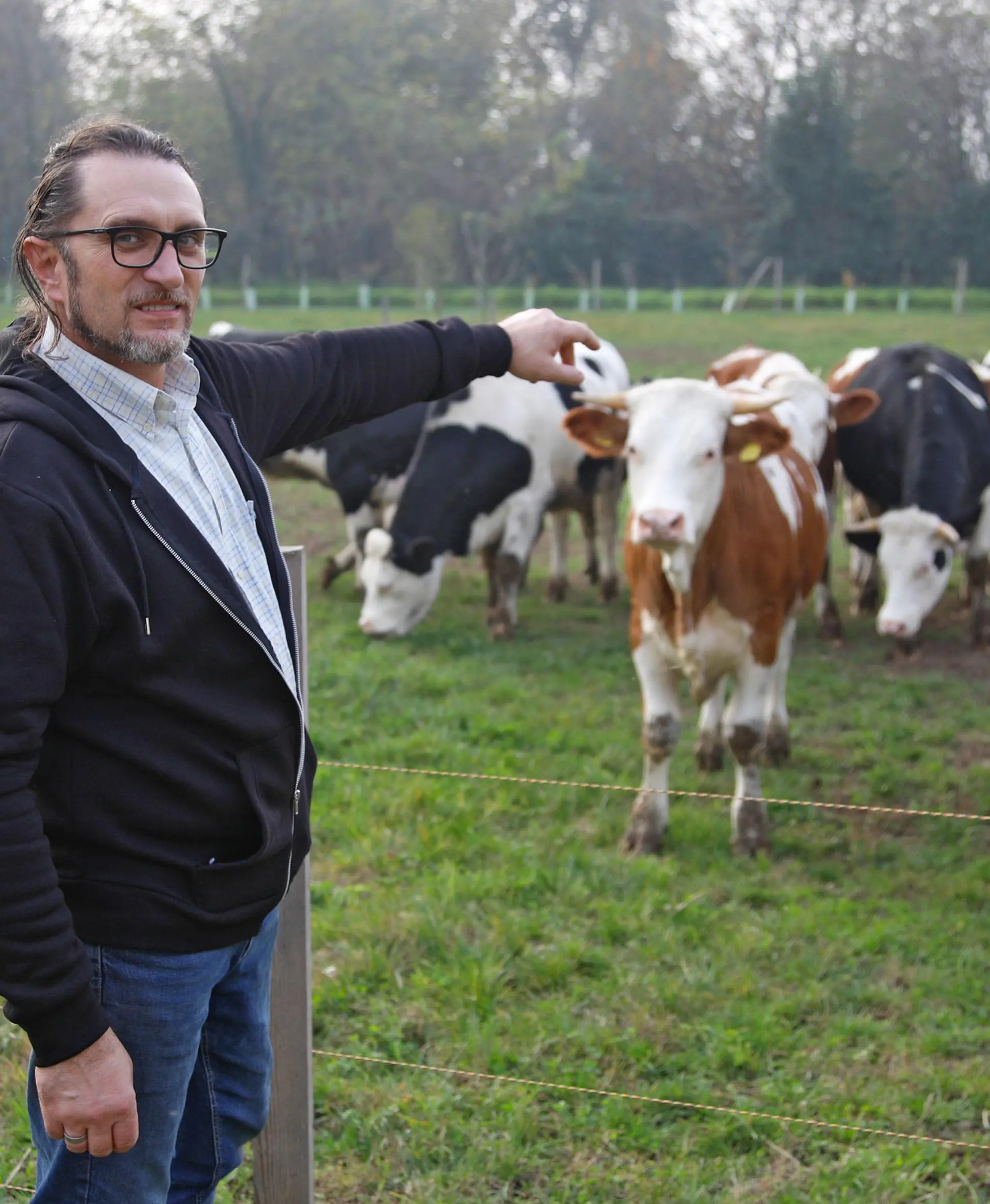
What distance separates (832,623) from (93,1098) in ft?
23.3

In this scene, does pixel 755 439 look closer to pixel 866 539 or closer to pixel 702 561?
pixel 702 561

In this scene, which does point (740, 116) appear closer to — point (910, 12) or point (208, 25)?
point (910, 12)

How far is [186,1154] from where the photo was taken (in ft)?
7.15

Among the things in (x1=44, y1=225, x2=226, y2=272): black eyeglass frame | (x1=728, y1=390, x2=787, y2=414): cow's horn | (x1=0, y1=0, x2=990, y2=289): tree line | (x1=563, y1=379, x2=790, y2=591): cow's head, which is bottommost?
(x1=563, y1=379, x2=790, y2=591): cow's head

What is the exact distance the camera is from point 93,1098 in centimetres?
173

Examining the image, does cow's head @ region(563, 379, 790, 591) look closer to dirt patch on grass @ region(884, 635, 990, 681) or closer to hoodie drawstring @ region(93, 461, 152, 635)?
hoodie drawstring @ region(93, 461, 152, 635)

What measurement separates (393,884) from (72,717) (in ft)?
9.57

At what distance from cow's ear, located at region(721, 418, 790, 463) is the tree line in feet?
105

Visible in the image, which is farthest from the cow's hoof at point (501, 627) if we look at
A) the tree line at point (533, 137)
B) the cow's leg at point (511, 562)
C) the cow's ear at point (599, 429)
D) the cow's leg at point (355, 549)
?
the tree line at point (533, 137)

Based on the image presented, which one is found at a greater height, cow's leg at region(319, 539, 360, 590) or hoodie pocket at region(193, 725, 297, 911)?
hoodie pocket at region(193, 725, 297, 911)

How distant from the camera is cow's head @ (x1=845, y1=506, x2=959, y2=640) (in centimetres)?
705

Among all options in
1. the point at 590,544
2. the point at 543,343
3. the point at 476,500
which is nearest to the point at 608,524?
the point at 590,544

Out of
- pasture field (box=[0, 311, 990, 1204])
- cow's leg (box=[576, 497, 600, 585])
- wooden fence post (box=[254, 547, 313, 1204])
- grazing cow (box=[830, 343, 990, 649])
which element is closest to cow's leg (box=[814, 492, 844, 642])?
grazing cow (box=[830, 343, 990, 649])

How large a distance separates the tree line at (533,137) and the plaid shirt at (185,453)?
34.7m
